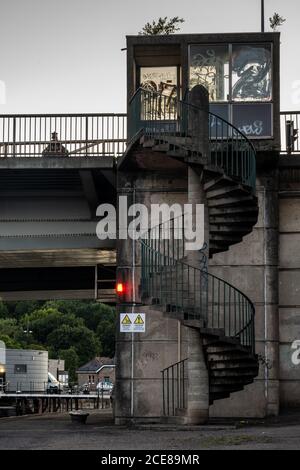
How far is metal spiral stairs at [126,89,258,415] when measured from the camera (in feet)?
69.7

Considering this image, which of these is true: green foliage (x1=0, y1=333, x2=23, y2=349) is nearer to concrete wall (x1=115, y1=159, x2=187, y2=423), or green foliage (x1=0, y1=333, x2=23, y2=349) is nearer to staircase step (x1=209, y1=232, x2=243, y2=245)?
concrete wall (x1=115, y1=159, x2=187, y2=423)

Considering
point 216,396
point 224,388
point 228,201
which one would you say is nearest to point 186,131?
point 228,201

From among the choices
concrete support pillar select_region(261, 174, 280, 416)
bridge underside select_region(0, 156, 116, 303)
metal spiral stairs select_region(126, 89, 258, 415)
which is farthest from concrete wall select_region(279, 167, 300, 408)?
bridge underside select_region(0, 156, 116, 303)

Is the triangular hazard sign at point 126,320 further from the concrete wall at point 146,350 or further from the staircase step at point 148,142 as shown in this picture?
the staircase step at point 148,142

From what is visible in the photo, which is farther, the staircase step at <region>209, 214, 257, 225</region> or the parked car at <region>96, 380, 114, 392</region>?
the parked car at <region>96, 380, 114, 392</region>

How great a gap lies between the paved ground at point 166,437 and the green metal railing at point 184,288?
2403 mm

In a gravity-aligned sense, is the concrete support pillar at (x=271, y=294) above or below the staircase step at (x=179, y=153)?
below

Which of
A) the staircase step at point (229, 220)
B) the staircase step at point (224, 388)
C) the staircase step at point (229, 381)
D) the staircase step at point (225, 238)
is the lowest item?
the staircase step at point (224, 388)

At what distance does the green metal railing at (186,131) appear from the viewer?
21.7 m

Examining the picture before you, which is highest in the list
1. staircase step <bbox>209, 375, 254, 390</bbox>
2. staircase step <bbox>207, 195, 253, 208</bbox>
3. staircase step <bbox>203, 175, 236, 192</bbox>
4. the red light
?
staircase step <bbox>203, 175, 236, 192</bbox>

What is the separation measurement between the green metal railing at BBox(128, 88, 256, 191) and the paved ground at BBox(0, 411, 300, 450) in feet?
→ 18.9

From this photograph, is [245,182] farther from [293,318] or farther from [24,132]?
[24,132]

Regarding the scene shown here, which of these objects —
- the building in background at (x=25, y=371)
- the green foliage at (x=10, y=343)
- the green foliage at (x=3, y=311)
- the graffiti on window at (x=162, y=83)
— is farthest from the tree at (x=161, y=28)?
the green foliage at (x=3, y=311)

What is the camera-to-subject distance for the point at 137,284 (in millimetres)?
23938
